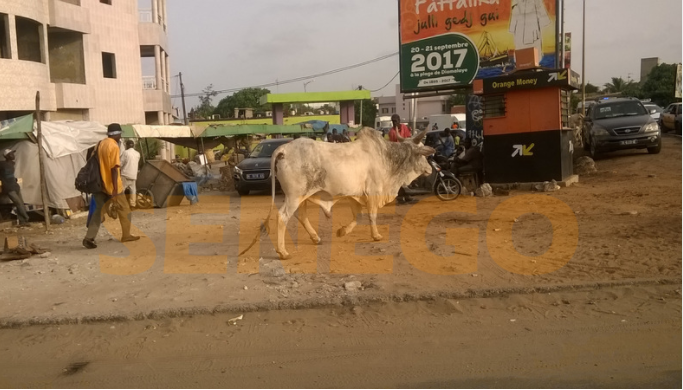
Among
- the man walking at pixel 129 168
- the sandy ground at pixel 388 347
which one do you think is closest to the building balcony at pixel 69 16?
the man walking at pixel 129 168

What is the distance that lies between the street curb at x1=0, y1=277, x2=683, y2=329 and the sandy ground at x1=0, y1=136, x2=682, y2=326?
15mm

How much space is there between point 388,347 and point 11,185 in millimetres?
10395

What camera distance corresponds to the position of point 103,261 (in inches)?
325

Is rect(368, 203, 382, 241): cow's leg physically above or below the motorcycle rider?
below

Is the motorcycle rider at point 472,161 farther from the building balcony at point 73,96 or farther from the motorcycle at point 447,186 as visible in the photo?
the building balcony at point 73,96

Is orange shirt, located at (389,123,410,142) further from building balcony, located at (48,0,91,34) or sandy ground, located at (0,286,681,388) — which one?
building balcony, located at (48,0,91,34)

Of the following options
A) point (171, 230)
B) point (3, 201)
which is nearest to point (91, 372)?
point (171, 230)

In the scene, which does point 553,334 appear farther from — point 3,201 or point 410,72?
point 410,72

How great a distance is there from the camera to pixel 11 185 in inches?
483

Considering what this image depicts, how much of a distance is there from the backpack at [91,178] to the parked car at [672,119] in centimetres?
2671

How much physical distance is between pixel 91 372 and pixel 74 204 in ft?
34.2

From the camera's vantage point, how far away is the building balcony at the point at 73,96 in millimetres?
23766

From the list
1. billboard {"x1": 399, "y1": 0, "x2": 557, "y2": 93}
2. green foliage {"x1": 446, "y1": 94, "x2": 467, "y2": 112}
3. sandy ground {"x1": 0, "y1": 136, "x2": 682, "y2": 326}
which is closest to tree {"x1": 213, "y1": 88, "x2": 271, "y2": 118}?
green foliage {"x1": 446, "y1": 94, "x2": 467, "y2": 112}

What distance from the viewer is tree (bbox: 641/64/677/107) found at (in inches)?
1879
